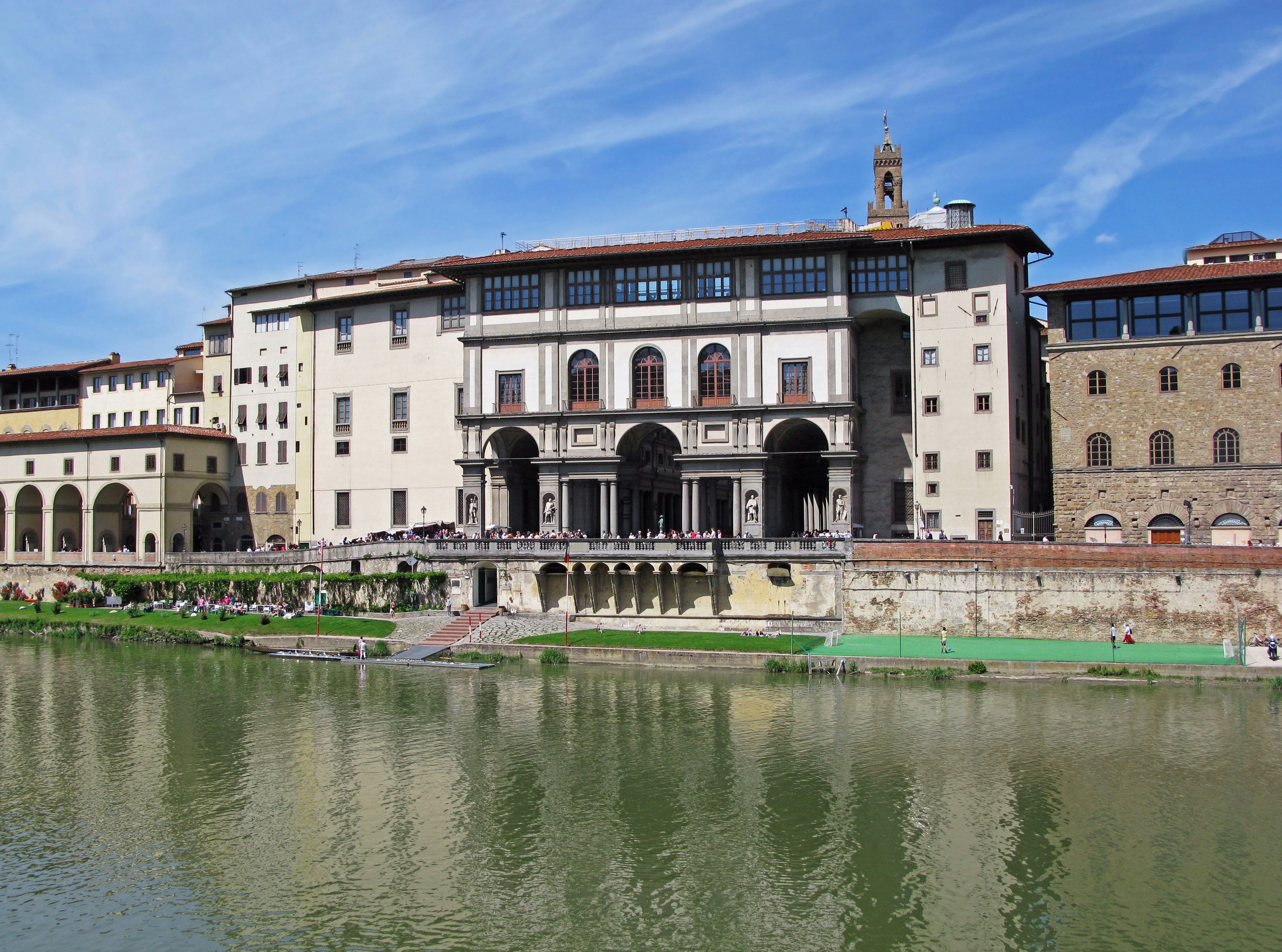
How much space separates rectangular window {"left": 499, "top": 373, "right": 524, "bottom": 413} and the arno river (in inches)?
977

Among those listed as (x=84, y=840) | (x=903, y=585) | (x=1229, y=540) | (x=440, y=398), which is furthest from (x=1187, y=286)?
(x=84, y=840)

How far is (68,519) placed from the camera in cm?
8394

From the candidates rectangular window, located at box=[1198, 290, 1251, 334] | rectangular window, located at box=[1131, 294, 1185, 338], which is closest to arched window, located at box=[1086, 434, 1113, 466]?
rectangular window, located at box=[1131, 294, 1185, 338]

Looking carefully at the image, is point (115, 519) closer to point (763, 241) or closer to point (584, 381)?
point (584, 381)

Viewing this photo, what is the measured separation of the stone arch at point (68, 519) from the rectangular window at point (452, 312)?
31.5 meters

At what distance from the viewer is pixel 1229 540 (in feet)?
183

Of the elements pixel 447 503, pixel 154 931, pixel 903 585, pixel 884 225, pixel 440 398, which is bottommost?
pixel 154 931

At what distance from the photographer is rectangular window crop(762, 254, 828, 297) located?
61.8 metres

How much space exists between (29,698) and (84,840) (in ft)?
69.1

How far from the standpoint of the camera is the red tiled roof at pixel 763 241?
60.4 metres

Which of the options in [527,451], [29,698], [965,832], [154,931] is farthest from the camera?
[527,451]

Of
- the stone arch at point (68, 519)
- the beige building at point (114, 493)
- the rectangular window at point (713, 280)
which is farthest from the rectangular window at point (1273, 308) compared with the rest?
the stone arch at point (68, 519)

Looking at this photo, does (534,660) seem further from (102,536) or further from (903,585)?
(102,536)

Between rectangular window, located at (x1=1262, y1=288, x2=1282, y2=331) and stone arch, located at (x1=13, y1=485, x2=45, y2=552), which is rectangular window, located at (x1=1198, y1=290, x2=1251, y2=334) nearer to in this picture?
rectangular window, located at (x1=1262, y1=288, x2=1282, y2=331)
